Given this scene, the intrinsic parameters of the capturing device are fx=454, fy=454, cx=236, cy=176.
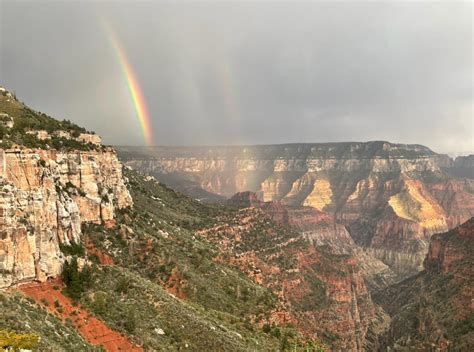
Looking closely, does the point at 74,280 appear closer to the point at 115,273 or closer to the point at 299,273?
the point at 115,273

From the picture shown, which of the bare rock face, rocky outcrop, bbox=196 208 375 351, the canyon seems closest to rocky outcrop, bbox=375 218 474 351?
the canyon

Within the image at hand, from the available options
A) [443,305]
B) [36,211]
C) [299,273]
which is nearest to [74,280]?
[36,211]

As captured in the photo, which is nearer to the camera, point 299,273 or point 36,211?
point 36,211

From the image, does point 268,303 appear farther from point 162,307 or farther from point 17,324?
point 17,324

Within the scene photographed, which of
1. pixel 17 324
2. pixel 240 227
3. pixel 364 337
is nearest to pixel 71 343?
pixel 17 324

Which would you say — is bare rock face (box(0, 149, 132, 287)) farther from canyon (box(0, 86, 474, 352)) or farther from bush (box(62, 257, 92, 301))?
bush (box(62, 257, 92, 301))

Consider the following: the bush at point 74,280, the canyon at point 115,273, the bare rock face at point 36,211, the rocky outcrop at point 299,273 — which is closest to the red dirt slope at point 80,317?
the canyon at point 115,273
